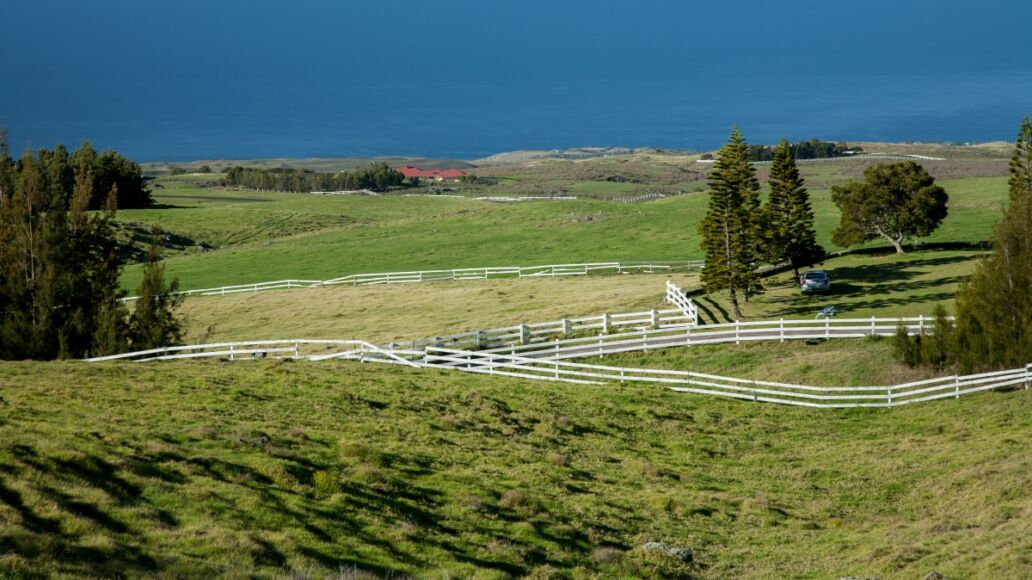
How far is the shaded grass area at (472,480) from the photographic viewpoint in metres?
19.3

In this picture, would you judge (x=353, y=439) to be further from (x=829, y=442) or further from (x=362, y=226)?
(x=362, y=226)

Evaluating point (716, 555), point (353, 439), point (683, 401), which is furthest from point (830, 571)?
Answer: point (683, 401)

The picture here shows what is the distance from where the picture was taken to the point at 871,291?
61500 millimetres

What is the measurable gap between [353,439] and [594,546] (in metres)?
8.85

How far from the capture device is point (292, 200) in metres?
164

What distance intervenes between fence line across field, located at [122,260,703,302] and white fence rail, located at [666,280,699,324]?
64.5ft

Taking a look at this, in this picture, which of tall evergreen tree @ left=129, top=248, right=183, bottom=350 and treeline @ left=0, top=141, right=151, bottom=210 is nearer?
tall evergreen tree @ left=129, top=248, right=183, bottom=350

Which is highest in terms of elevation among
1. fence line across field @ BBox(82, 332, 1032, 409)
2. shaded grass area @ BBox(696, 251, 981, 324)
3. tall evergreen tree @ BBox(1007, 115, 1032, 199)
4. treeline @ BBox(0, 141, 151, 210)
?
treeline @ BBox(0, 141, 151, 210)

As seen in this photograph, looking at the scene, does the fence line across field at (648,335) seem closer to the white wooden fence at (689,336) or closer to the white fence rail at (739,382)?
the white wooden fence at (689,336)

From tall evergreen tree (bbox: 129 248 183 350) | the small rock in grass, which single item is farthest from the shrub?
tall evergreen tree (bbox: 129 248 183 350)

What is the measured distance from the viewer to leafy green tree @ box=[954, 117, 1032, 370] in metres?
40.4

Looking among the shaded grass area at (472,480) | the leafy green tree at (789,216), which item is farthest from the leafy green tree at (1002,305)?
the leafy green tree at (789,216)

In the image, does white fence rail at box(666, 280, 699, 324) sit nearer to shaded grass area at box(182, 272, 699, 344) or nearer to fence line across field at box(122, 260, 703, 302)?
shaded grass area at box(182, 272, 699, 344)

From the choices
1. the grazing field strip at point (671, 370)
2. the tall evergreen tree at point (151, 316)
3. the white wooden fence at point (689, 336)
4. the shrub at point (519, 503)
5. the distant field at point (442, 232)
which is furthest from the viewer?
the distant field at point (442, 232)
